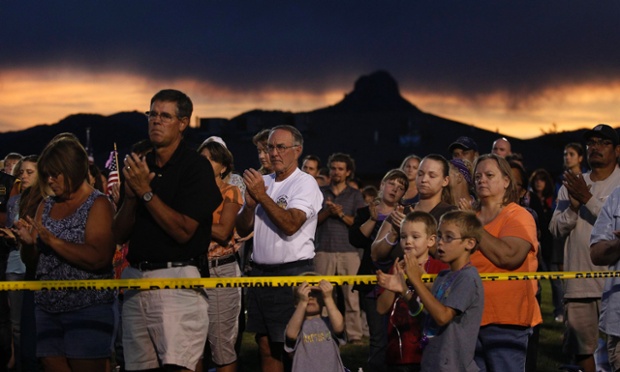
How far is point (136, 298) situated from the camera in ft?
18.9

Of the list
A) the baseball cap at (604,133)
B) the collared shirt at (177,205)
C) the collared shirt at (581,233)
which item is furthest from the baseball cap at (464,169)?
the collared shirt at (177,205)

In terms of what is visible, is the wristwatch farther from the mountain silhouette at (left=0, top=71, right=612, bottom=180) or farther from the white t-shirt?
the mountain silhouette at (left=0, top=71, right=612, bottom=180)

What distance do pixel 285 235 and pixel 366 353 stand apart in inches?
180

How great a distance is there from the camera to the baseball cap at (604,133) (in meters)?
8.69

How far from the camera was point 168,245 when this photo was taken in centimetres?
570

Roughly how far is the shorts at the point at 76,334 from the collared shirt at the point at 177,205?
687 millimetres

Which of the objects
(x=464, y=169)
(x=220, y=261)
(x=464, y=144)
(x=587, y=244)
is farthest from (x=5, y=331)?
(x=587, y=244)

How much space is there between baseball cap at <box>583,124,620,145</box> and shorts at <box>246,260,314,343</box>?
316 cm

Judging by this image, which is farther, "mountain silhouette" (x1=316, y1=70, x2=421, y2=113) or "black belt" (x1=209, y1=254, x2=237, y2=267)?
"mountain silhouette" (x1=316, y1=70, x2=421, y2=113)

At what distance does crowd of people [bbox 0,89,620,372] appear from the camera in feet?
18.9

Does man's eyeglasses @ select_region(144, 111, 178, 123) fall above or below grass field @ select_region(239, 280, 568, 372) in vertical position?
above

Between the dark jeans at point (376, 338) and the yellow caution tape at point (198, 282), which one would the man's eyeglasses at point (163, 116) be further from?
the dark jeans at point (376, 338)

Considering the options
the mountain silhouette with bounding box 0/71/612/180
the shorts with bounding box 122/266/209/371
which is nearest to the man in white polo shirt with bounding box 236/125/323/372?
the shorts with bounding box 122/266/209/371

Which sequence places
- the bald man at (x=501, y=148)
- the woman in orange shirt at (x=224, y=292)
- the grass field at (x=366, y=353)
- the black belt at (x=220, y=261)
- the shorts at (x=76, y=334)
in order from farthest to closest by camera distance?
1. the bald man at (x=501, y=148)
2. the grass field at (x=366, y=353)
3. the black belt at (x=220, y=261)
4. the woman in orange shirt at (x=224, y=292)
5. the shorts at (x=76, y=334)
